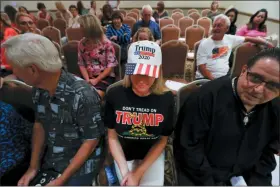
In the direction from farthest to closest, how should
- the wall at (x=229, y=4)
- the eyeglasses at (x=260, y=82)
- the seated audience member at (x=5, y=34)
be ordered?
the wall at (x=229, y=4), the seated audience member at (x=5, y=34), the eyeglasses at (x=260, y=82)

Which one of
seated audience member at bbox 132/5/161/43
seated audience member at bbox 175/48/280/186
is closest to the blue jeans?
seated audience member at bbox 175/48/280/186

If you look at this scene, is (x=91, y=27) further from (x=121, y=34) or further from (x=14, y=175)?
(x=14, y=175)

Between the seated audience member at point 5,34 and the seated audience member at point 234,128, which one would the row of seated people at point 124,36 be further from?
the seated audience member at point 234,128

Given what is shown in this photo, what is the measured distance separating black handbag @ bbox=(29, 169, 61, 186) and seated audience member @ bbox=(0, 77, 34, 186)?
10 cm

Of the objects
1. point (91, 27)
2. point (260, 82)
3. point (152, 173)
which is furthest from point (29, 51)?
point (91, 27)

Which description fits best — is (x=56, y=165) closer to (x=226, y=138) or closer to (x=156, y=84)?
(x=156, y=84)

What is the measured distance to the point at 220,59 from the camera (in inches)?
90.6

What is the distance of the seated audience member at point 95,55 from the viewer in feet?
6.75

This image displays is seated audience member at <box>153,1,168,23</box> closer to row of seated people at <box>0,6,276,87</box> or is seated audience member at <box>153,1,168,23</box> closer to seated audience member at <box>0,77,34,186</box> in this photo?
row of seated people at <box>0,6,276,87</box>

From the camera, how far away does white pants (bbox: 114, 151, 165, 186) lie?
1.08 meters

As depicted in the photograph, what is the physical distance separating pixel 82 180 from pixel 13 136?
445 mm

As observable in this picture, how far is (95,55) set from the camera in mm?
2172

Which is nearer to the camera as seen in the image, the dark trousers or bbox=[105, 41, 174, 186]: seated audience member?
bbox=[105, 41, 174, 186]: seated audience member

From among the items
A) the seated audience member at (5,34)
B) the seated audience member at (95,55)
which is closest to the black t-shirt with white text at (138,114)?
the seated audience member at (95,55)
